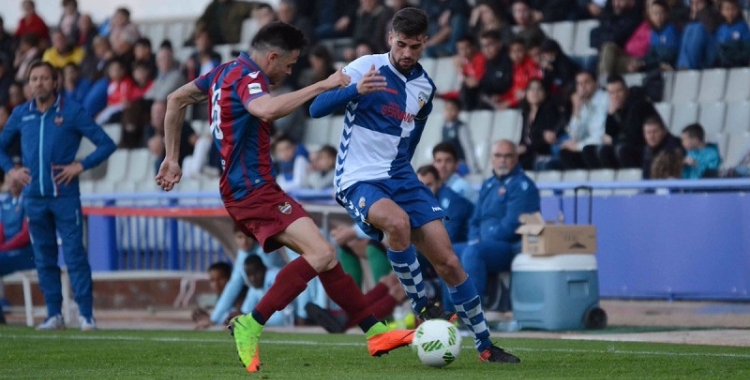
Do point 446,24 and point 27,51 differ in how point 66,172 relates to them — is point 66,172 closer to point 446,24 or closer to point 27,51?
point 446,24

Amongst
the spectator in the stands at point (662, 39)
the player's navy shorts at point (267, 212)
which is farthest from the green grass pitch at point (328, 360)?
the spectator in the stands at point (662, 39)

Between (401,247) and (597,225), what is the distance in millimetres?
5271

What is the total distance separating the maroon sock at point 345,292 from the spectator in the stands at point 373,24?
10.2 meters

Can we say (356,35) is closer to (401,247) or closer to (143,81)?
(143,81)

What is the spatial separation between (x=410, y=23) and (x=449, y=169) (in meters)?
4.60

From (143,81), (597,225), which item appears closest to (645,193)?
(597,225)

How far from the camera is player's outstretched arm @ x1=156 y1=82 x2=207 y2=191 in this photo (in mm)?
7984

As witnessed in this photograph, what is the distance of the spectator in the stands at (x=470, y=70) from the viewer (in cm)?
1645

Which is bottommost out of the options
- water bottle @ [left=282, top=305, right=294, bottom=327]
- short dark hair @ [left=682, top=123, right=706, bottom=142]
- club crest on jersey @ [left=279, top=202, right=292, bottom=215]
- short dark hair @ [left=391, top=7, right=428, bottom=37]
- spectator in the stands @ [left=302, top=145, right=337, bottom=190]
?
water bottle @ [left=282, top=305, right=294, bottom=327]

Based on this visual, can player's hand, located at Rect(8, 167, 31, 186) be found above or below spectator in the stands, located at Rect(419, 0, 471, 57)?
below

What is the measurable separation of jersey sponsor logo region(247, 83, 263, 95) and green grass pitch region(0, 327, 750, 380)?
1.57 m

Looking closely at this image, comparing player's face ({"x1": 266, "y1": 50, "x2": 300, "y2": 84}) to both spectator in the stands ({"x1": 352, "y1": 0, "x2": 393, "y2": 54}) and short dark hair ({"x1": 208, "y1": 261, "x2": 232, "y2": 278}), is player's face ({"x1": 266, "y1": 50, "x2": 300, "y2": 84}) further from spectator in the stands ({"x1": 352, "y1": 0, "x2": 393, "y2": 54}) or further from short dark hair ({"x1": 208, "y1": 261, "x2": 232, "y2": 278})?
spectator in the stands ({"x1": 352, "y1": 0, "x2": 393, "y2": 54})

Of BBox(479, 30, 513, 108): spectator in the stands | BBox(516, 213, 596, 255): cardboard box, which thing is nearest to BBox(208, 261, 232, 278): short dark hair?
BBox(516, 213, 596, 255): cardboard box

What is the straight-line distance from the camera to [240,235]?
43.5 feet
